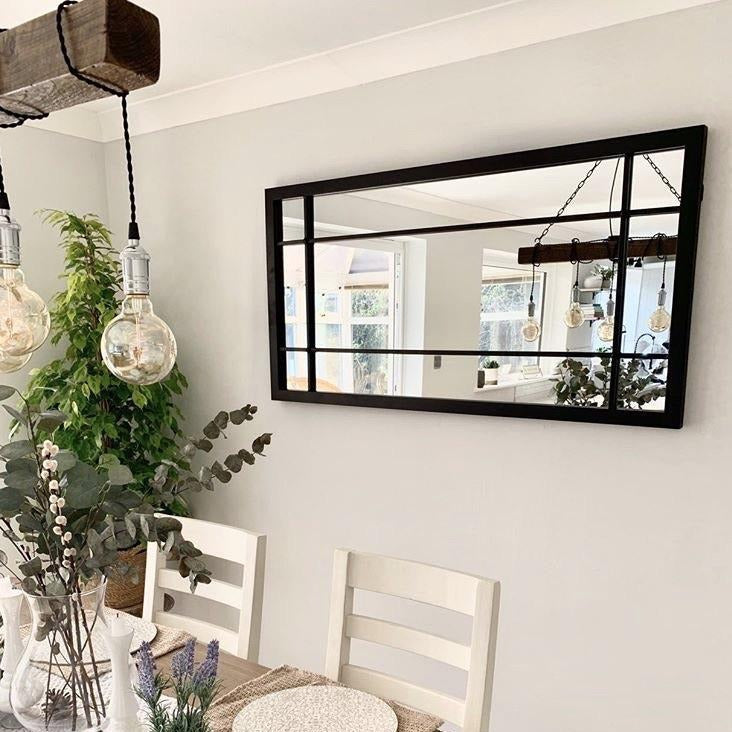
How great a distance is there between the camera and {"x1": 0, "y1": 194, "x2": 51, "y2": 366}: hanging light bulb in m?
1.12

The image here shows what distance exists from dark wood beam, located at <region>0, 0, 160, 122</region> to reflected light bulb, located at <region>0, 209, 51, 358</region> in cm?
29

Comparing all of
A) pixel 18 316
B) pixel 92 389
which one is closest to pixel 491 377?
pixel 18 316

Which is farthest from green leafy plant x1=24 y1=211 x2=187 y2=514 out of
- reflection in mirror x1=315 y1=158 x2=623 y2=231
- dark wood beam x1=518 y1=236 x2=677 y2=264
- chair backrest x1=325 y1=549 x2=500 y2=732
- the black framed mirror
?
dark wood beam x1=518 y1=236 x2=677 y2=264

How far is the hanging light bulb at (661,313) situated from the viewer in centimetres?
168

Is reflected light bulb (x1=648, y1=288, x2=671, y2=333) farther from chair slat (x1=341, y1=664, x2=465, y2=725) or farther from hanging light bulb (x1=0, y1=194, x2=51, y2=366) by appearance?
hanging light bulb (x1=0, y1=194, x2=51, y2=366)

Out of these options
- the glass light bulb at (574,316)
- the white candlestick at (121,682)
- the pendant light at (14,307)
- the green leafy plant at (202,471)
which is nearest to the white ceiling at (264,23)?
the glass light bulb at (574,316)

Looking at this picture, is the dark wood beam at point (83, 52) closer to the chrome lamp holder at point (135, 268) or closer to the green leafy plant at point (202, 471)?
the chrome lamp holder at point (135, 268)

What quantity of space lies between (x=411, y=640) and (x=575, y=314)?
0.99 meters

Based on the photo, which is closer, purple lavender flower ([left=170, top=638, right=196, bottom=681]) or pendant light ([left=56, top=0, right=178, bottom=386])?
purple lavender flower ([left=170, top=638, right=196, bottom=681])

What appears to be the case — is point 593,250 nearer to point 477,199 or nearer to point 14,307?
point 477,199

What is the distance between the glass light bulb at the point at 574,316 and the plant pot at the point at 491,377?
0.87 ft

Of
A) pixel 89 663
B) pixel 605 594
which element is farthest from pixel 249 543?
pixel 605 594

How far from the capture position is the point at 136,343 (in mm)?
1188

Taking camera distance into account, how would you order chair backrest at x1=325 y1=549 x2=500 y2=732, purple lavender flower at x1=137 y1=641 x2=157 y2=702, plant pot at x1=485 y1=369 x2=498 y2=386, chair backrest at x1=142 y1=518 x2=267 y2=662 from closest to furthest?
purple lavender flower at x1=137 y1=641 x2=157 y2=702, chair backrest at x1=325 y1=549 x2=500 y2=732, chair backrest at x1=142 y1=518 x2=267 y2=662, plant pot at x1=485 y1=369 x2=498 y2=386
